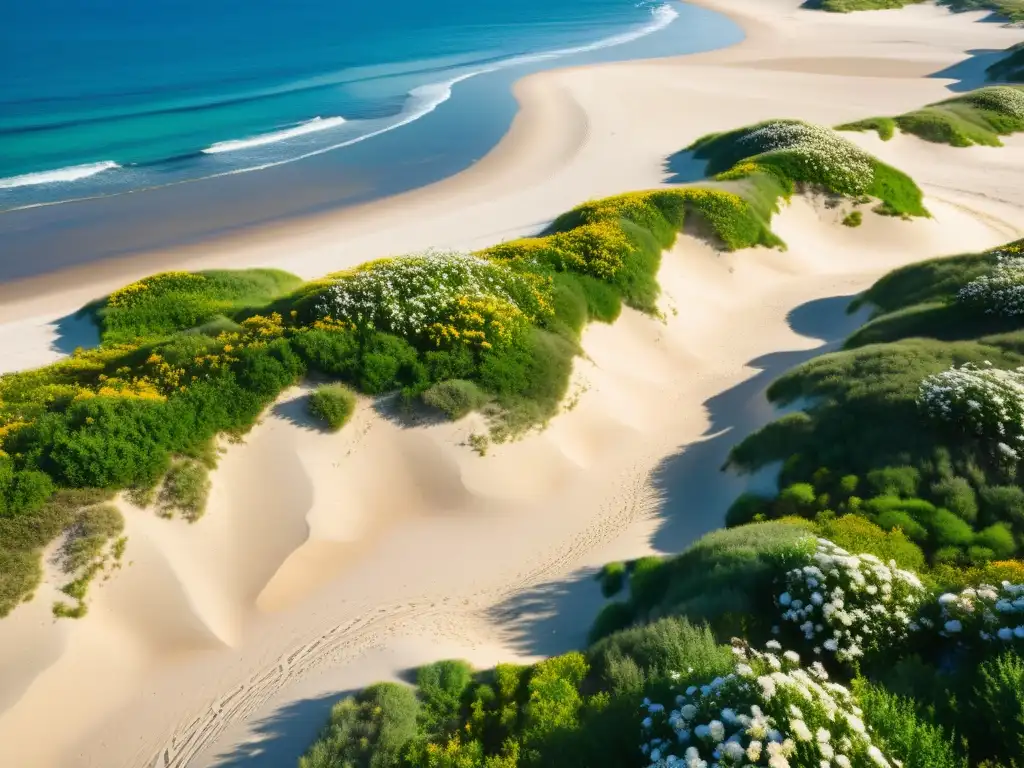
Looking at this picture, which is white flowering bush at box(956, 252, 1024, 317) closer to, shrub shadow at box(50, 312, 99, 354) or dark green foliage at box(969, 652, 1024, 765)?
dark green foliage at box(969, 652, 1024, 765)

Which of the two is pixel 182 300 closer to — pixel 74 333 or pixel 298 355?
pixel 74 333

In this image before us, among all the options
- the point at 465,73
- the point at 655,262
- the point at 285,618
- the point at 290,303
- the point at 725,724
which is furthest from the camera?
the point at 465,73

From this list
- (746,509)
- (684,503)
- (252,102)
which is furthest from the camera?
(252,102)

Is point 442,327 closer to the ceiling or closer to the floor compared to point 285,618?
closer to the ceiling

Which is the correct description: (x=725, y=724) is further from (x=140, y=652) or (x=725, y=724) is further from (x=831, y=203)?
(x=831, y=203)

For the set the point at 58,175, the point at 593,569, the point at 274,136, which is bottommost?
the point at 593,569

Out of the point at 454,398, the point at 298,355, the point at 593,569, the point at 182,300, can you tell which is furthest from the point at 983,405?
the point at 182,300

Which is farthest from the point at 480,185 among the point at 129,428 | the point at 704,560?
the point at 704,560

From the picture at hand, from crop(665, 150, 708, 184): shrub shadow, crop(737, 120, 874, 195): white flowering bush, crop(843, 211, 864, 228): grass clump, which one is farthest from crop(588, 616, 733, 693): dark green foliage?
crop(665, 150, 708, 184): shrub shadow
